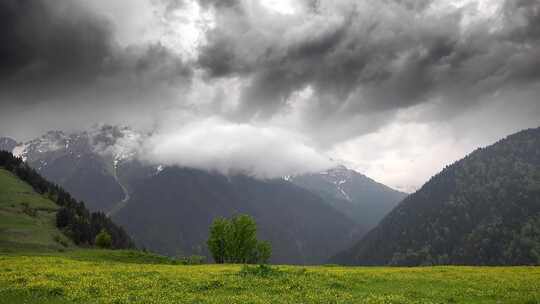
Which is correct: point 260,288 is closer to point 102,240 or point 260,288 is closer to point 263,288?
point 263,288

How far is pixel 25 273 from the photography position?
129ft

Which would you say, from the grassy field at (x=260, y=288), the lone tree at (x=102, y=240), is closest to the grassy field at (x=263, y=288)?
the grassy field at (x=260, y=288)

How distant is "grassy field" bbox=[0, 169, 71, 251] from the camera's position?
4855 inches

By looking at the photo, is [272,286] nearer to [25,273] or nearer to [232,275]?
[232,275]

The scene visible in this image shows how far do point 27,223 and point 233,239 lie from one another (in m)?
82.5

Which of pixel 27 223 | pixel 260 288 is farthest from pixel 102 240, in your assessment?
pixel 260 288

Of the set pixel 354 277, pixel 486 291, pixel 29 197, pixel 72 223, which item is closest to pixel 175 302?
pixel 354 277

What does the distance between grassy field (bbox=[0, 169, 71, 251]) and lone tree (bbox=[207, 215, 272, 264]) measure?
47871 mm

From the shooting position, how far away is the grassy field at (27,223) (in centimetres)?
12331

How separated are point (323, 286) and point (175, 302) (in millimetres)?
12791

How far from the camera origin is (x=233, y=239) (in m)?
109

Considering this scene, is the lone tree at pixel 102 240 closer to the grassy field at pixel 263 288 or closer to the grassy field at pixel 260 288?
the grassy field at pixel 263 288

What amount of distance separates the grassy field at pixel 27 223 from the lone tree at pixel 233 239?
4787 cm

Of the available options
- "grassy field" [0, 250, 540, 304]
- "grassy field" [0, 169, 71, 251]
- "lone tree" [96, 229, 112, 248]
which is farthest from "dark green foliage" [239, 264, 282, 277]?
"lone tree" [96, 229, 112, 248]
